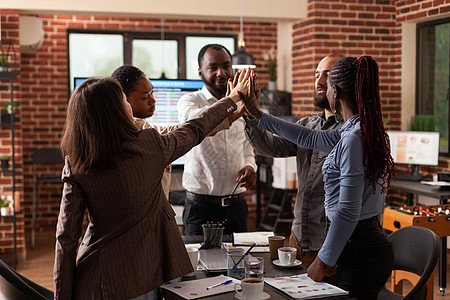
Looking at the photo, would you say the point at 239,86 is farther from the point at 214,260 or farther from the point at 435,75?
the point at 435,75

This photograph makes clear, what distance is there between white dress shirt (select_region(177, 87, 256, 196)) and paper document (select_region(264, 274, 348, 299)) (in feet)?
3.53

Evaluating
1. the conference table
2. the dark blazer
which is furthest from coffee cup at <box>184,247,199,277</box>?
the dark blazer

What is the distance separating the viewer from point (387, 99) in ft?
18.6

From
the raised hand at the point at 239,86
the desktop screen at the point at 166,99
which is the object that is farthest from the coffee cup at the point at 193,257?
the desktop screen at the point at 166,99

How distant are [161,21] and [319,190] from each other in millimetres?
5240

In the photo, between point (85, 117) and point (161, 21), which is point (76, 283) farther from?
point (161, 21)

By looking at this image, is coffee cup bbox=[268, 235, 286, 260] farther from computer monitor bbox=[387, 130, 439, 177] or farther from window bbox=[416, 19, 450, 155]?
window bbox=[416, 19, 450, 155]

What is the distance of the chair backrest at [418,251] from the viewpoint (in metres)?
2.04

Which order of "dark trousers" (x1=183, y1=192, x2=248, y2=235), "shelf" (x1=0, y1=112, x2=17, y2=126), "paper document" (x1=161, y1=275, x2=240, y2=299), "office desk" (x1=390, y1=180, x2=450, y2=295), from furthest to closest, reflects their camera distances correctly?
"shelf" (x1=0, y1=112, x2=17, y2=126) < "office desk" (x1=390, y1=180, x2=450, y2=295) < "dark trousers" (x1=183, y1=192, x2=248, y2=235) < "paper document" (x1=161, y1=275, x2=240, y2=299)

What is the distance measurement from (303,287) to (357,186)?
39 cm

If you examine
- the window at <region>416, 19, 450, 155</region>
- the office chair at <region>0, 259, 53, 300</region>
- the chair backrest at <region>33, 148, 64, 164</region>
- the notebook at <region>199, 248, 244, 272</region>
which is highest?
the window at <region>416, 19, 450, 155</region>

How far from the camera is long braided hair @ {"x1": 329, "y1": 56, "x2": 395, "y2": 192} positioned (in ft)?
5.64

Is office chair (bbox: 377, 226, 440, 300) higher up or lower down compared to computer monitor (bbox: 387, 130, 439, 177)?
lower down

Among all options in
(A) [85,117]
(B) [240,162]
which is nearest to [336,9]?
(B) [240,162]
